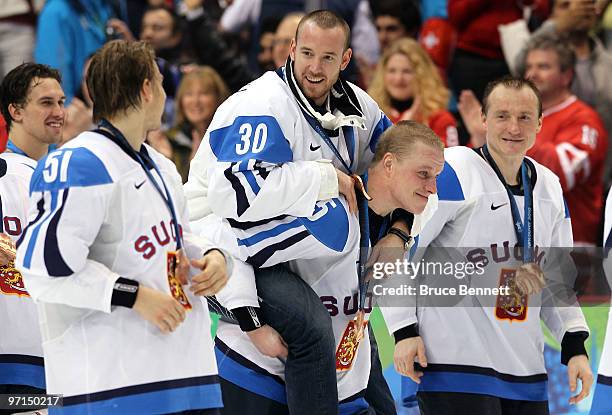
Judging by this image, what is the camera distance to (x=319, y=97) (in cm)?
461

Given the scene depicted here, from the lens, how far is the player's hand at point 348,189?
4.43 meters

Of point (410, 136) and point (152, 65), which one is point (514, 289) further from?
point (152, 65)

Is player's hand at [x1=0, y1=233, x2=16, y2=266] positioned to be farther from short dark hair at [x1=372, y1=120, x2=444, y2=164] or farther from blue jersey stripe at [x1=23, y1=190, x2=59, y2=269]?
short dark hair at [x1=372, y1=120, x2=444, y2=164]

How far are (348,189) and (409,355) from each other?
91 cm

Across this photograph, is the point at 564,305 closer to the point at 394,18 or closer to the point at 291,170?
the point at 291,170

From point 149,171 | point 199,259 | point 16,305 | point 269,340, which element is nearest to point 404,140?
point 269,340

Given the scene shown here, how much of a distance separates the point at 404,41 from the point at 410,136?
387 cm

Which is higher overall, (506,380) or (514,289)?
(514,289)

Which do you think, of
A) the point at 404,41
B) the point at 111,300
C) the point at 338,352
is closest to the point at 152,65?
the point at 111,300

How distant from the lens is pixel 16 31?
9.47 m

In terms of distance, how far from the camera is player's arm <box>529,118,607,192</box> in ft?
25.6

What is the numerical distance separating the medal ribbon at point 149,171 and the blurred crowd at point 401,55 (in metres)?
4.21

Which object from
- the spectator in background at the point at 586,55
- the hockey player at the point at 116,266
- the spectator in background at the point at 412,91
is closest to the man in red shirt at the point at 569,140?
the spectator in background at the point at 586,55

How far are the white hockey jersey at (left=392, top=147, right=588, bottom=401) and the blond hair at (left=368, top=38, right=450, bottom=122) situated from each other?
125 inches
